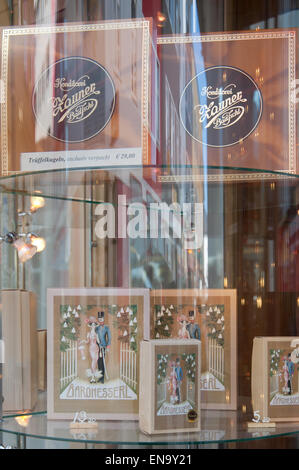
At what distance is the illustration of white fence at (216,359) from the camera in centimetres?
113

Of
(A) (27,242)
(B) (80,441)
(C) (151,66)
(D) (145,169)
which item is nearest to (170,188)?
(D) (145,169)

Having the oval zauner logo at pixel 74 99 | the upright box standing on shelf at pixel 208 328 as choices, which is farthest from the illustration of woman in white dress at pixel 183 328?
the oval zauner logo at pixel 74 99

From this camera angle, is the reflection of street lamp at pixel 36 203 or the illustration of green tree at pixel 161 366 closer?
the illustration of green tree at pixel 161 366

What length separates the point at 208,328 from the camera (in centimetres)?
115

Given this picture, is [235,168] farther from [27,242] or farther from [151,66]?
[27,242]

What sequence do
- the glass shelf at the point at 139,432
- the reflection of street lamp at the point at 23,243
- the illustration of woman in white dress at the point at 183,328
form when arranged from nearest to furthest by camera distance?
the glass shelf at the point at 139,432, the illustration of woman in white dress at the point at 183,328, the reflection of street lamp at the point at 23,243

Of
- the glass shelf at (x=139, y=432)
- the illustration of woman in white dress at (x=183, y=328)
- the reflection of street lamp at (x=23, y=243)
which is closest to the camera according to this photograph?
the glass shelf at (x=139, y=432)

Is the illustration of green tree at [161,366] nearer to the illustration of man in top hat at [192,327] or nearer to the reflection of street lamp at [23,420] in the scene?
the illustration of man in top hat at [192,327]

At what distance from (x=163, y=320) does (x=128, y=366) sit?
9cm

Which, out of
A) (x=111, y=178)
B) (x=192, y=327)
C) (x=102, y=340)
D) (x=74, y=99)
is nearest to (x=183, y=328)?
(x=192, y=327)

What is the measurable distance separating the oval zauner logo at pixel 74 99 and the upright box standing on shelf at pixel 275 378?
17.7 inches

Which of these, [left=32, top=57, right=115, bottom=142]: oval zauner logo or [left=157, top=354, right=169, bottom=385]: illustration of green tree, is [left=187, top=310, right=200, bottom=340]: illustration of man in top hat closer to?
[left=157, top=354, right=169, bottom=385]: illustration of green tree

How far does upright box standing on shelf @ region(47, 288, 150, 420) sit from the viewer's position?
1080 millimetres

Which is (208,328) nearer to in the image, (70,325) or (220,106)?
(70,325)
